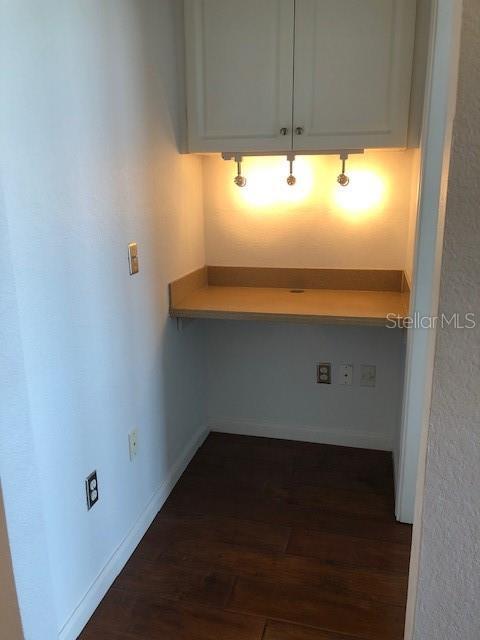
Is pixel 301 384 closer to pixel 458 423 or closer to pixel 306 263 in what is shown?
pixel 306 263

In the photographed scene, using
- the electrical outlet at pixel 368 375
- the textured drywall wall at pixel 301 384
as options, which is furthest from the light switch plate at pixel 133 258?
the electrical outlet at pixel 368 375

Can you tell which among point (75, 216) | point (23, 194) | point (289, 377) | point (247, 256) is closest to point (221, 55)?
point (247, 256)

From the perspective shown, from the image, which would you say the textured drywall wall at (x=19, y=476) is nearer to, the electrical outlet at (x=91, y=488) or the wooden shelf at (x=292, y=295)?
the electrical outlet at (x=91, y=488)

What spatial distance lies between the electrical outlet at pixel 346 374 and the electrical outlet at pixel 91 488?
142 centimetres

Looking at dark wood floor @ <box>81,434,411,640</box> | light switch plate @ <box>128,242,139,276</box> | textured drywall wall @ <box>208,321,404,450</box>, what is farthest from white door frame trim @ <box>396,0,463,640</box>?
light switch plate @ <box>128,242,139,276</box>

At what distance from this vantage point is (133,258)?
182 cm

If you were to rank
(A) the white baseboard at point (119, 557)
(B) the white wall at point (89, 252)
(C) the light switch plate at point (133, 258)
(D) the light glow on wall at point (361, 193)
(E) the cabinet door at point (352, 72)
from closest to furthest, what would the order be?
(B) the white wall at point (89, 252), (A) the white baseboard at point (119, 557), (C) the light switch plate at point (133, 258), (E) the cabinet door at point (352, 72), (D) the light glow on wall at point (361, 193)

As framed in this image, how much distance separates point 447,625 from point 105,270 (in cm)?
131

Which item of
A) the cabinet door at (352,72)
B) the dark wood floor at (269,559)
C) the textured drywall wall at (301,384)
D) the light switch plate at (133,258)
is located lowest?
the dark wood floor at (269,559)

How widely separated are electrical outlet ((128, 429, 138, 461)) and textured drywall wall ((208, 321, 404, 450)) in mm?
910

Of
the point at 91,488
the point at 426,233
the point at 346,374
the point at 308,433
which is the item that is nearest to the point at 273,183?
the point at 426,233

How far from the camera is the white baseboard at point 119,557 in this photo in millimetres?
1557

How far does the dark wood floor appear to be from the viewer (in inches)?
63.1

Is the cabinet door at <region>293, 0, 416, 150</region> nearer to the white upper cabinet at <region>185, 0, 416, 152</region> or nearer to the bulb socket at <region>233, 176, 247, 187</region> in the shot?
the white upper cabinet at <region>185, 0, 416, 152</region>
